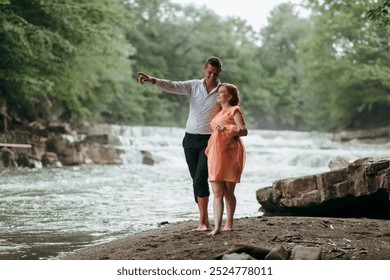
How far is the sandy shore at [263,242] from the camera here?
4340mm

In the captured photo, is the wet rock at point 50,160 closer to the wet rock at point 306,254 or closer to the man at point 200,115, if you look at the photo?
the man at point 200,115

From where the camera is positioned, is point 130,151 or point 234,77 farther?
point 234,77

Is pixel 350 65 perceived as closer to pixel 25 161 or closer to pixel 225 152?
pixel 25 161

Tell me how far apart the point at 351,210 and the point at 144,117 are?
1324 inches

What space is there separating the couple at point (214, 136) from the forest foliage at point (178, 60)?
74.8 inches

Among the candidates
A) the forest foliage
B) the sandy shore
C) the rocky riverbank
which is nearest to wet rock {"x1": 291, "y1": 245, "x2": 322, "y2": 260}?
the sandy shore

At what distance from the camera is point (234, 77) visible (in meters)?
49.8

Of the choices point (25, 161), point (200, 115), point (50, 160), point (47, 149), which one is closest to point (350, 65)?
point (47, 149)

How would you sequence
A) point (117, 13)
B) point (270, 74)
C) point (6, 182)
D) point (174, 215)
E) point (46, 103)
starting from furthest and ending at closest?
1. point (270, 74)
2. point (46, 103)
3. point (117, 13)
4. point (6, 182)
5. point (174, 215)

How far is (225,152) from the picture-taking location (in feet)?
16.6

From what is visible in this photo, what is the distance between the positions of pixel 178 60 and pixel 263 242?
40761 millimetres

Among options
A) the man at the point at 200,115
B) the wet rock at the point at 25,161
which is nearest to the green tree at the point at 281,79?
the wet rock at the point at 25,161

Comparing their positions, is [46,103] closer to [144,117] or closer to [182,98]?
[144,117]
